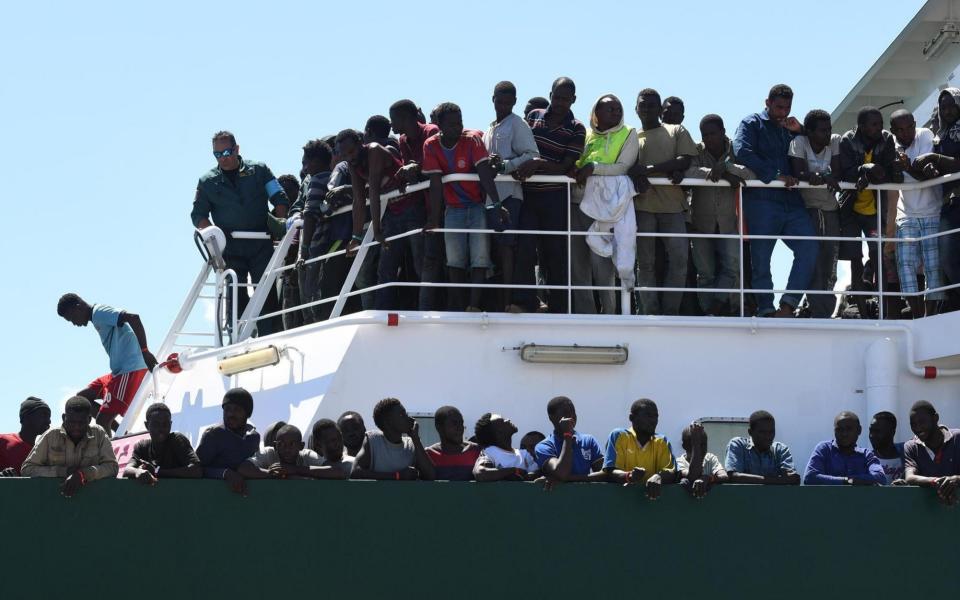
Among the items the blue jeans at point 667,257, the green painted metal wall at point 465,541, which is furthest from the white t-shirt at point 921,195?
the green painted metal wall at point 465,541

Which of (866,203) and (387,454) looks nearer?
(387,454)

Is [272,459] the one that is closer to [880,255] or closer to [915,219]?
[880,255]

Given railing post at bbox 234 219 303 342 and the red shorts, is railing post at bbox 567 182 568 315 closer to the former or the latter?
railing post at bbox 234 219 303 342

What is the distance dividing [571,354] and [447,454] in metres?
1.85

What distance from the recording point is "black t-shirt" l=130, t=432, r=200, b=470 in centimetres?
959

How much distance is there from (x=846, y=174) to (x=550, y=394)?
2965 millimetres

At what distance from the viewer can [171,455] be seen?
9.62 metres

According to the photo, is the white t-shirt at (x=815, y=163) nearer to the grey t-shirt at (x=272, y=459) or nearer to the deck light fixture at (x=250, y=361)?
the deck light fixture at (x=250, y=361)

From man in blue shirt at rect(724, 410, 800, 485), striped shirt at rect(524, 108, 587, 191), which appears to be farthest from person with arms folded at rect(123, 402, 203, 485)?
striped shirt at rect(524, 108, 587, 191)

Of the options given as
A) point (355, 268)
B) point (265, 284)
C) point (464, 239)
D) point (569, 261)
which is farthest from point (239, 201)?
point (569, 261)

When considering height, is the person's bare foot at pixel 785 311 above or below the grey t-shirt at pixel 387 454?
above

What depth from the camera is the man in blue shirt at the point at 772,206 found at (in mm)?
12359

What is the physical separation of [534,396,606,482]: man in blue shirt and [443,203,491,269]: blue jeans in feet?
6.18

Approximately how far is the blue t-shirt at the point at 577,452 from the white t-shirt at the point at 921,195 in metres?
3.92
